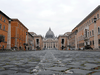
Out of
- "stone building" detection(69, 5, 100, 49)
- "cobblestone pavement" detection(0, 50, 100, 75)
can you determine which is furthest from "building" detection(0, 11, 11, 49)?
"cobblestone pavement" detection(0, 50, 100, 75)

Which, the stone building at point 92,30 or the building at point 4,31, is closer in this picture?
the stone building at point 92,30

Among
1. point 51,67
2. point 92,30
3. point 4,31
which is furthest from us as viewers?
point 92,30

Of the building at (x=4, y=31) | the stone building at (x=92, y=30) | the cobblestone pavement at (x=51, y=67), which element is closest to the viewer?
the cobblestone pavement at (x=51, y=67)

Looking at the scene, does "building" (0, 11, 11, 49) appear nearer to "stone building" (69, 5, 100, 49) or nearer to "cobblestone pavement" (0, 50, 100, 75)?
"stone building" (69, 5, 100, 49)

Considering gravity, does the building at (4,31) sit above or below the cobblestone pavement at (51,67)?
above

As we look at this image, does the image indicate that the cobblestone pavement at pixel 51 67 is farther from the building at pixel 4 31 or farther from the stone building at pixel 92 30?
the building at pixel 4 31

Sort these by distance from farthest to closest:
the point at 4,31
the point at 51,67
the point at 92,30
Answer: the point at 92,30 → the point at 4,31 → the point at 51,67

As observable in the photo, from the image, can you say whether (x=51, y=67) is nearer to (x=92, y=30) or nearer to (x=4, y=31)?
(x=4, y=31)

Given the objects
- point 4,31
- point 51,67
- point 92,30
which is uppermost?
point 92,30

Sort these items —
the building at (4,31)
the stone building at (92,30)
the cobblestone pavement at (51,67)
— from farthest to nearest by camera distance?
the building at (4,31), the stone building at (92,30), the cobblestone pavement at (51,67)

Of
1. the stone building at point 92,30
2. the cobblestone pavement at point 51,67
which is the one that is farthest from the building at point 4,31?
the cobblestone pavement at point 51,67

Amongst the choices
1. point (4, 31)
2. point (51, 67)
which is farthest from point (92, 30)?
point (51, 67)

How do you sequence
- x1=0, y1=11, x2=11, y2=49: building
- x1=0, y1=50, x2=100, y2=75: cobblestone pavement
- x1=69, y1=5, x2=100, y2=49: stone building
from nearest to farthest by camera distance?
x1=0, y1=50, x2=100, y2=75: cobblestone pavement → x1=69, y1=5, x2=100, y2=49: stone building → x1=0, y1=11, x2=11, y2=49: building

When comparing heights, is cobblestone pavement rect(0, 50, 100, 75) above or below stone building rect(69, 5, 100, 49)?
below
